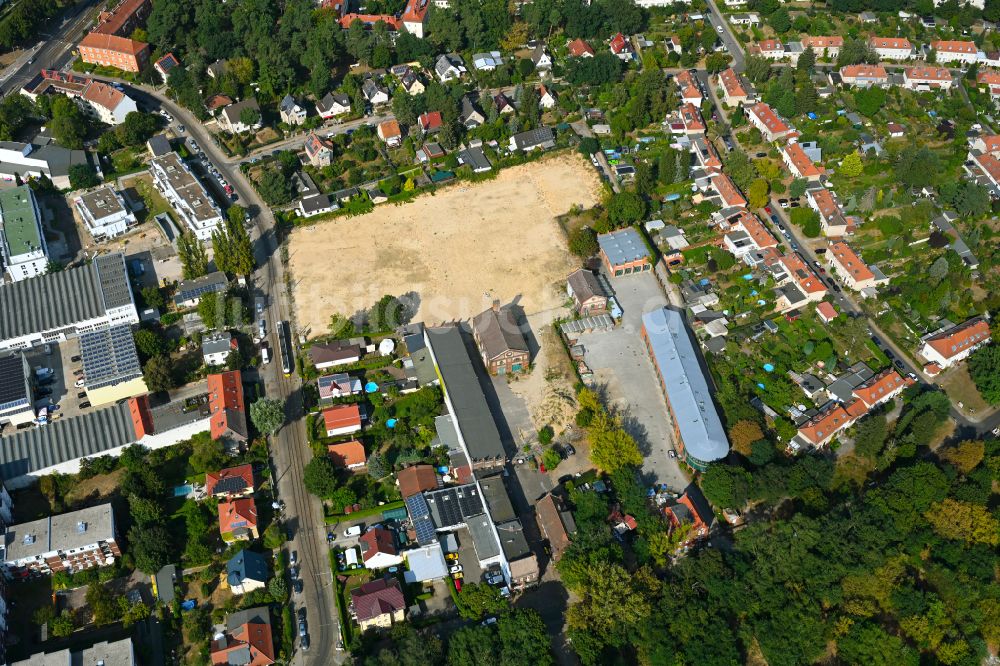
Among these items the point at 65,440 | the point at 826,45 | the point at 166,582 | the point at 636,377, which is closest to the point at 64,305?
the point at 65,440

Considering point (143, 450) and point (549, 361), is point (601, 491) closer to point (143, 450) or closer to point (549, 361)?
point (549, 361)

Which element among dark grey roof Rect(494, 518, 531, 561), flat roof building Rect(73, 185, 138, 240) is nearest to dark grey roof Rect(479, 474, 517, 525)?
dark grey roof Rect(494, 518, 531, 561)

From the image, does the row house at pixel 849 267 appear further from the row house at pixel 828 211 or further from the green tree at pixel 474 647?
the green tree at pixel 474 647

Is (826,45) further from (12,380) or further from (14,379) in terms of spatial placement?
(12,380)

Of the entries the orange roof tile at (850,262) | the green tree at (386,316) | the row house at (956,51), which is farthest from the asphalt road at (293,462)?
the row house at (956,51)

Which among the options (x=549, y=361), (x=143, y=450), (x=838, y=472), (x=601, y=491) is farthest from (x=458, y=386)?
(x=838, y=472)

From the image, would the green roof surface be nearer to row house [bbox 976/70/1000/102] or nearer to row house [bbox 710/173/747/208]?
row house [bbox 710/173/747/208]
